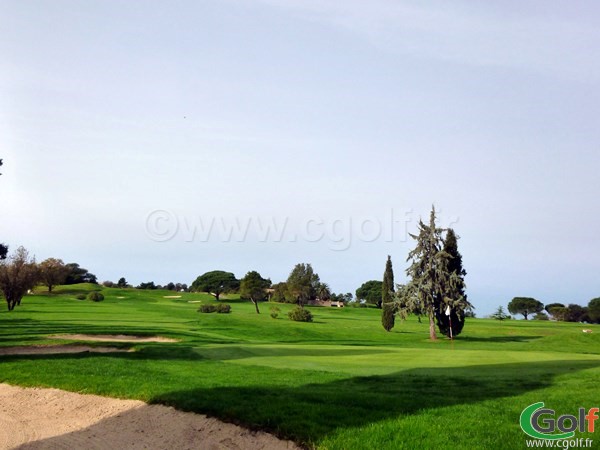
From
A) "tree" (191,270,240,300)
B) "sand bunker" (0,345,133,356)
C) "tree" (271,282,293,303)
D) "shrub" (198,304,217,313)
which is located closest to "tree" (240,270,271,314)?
"shrub" (198,304,217,313)

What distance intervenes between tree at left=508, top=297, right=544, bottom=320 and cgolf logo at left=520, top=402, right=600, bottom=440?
151694 mm

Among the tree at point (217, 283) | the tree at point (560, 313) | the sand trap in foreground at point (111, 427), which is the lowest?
the sand trap in foreground at point (111, 427)

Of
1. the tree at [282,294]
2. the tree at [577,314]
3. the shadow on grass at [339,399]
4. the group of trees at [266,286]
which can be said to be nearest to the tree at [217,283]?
the group of trees at [266,286]

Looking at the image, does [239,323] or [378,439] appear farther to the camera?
[239,323]

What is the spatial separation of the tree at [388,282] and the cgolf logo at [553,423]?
182ft

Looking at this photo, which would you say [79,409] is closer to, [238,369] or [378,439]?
[238,369]

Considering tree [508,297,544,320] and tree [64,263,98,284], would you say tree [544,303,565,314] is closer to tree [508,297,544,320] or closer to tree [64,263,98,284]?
tree [508,297,544,320]

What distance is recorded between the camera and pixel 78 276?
158m

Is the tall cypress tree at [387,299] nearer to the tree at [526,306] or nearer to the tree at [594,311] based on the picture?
the tree at [594,311]

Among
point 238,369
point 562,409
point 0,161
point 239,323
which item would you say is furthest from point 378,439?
point 239,323

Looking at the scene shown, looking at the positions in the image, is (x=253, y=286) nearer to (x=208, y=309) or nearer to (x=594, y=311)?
(x=208, y=309)

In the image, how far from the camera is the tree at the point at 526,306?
154 m

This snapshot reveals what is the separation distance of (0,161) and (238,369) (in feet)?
76.7

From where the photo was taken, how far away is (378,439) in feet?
36.4
